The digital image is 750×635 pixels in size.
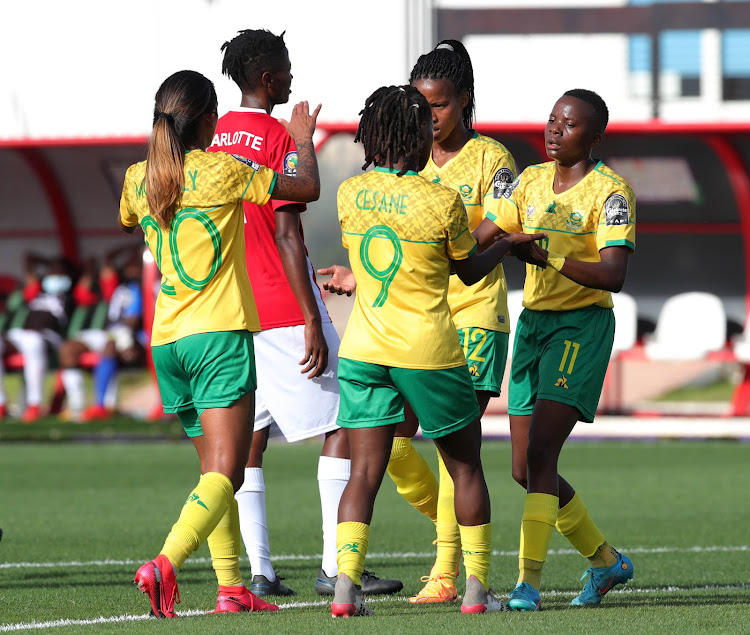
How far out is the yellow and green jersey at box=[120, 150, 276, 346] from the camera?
4.89 m

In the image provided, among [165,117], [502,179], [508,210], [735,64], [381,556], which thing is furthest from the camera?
[735,64]

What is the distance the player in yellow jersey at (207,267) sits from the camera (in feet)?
16.0

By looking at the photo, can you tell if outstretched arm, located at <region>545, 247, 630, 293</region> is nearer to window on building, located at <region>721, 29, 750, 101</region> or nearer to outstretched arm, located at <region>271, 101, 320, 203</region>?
outstretched arm, located at <region>271, 101, 320, 203</region>

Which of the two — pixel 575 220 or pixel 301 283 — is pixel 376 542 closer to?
pixel 301 283

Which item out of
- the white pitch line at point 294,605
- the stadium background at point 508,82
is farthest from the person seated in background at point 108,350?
the white pitch line at point 294,605

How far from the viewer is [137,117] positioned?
17.1 metres

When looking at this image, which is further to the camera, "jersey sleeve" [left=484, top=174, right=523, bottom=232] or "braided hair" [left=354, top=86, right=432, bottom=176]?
"jersey sleeve" [left=484, top=174, right=523, bottom=232]

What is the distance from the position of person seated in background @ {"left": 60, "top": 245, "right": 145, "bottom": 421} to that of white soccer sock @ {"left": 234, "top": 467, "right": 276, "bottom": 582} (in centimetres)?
1035

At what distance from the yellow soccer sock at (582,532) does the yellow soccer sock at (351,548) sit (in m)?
0.90

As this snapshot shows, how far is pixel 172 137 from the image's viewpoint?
4.91 metres

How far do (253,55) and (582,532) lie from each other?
223 centimetres

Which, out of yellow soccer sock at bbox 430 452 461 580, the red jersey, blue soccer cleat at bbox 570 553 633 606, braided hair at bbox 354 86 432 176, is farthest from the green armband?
blue soccer cleat at bbox 570 553 633 606

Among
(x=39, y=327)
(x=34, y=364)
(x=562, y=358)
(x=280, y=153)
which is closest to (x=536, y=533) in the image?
(x=562, y=358)

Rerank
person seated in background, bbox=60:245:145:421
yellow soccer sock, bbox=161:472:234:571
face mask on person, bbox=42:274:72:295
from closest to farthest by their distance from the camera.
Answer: yellow soccer sock, bbox=161:472:234:571, person seated in background, bbox=60:245:145:421, face mask on person, bbox=42:274:72:295
